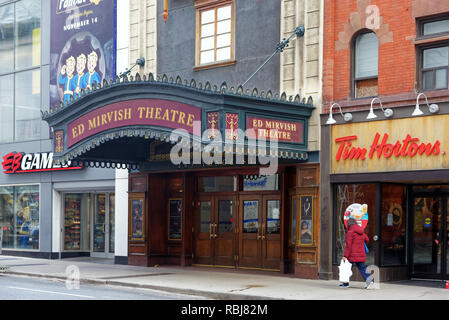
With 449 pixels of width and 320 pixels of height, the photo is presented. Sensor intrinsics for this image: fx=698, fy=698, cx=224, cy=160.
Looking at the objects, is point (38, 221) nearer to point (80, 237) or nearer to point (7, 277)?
point (80, 237)

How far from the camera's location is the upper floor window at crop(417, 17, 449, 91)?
53.1 ft

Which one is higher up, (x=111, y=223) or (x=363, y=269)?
(x=111, y=223)

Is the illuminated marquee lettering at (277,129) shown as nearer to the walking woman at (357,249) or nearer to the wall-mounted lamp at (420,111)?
the walking woman at (357,249)

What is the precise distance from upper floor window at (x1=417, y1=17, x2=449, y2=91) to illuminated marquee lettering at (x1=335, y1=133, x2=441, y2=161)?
1374 millimetres

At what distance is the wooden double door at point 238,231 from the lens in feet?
65.7

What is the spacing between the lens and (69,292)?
616 inches

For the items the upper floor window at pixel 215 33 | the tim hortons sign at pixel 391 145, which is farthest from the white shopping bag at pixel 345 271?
the upper floor window at pixel 215 33

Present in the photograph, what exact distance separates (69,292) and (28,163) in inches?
470

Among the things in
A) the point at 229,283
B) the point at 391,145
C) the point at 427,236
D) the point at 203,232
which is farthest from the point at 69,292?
the point at 427,236

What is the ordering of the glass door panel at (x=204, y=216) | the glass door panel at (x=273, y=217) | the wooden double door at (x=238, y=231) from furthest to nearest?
the glass door panel at (x=204, y=216)
the wooden double door at (x=238, y=231)
the glass door panel at (x=273, y=217)

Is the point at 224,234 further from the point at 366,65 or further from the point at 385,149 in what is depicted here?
the point at 366,65

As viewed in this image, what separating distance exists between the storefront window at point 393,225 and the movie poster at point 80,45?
34.6ft

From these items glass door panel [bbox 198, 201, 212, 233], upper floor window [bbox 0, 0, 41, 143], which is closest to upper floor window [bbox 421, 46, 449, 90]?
glass door panel [bbox 198, 201, 212, 233]

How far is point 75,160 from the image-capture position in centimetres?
2095
